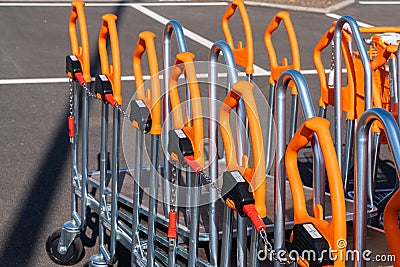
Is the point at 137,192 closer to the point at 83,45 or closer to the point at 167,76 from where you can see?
the point at 167,76

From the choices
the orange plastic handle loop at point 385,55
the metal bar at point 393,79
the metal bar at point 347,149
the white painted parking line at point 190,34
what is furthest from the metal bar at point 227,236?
the white painted parking line at point 190,34

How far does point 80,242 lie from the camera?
521 centimetres

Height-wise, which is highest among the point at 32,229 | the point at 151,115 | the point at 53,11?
the point at 53,11

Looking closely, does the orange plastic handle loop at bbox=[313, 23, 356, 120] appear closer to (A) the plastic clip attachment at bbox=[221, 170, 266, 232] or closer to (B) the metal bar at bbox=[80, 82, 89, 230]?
(B) the metal bar at bbox=[80, 82, 89, 230]

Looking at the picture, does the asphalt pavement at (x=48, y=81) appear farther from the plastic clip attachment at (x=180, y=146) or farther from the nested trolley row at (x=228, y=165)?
the plastic clip attachment at (x=180, y=146)

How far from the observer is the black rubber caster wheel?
17.0ft

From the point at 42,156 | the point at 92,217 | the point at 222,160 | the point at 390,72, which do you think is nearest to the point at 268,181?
the point at 222,160

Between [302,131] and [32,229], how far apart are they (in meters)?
3.16

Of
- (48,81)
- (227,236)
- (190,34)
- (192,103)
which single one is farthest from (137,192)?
(190,34)

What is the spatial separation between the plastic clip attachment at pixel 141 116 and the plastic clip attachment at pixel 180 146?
0.20 m

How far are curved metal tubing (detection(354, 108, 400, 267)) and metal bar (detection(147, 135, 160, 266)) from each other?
1.28 metres

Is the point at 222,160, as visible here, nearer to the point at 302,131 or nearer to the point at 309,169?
the point at 309,169

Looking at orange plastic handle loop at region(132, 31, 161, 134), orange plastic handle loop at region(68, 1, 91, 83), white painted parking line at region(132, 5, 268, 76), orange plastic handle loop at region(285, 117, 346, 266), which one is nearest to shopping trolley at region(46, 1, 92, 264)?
orange plastic handle loop at region(68, 1, 91, 83)

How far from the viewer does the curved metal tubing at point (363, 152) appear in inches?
108
